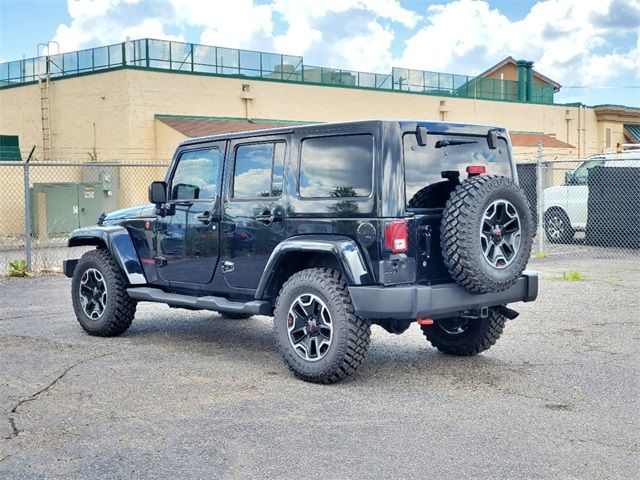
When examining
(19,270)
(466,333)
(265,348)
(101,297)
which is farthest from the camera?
(19,270)

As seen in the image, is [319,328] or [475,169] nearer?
[319,328]

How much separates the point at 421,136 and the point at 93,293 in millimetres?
4044

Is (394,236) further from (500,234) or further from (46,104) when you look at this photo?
(46,104)

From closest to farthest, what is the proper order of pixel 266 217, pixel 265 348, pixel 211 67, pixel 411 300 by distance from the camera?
1. pixel 411 300
2. pixel 266 217
3. pixel 265 348
4. pixel 211 67

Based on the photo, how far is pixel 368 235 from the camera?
6.21 m

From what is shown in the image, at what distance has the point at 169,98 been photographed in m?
28.5

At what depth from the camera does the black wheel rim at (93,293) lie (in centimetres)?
855

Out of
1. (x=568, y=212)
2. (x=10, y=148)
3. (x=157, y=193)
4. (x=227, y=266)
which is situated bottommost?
(x=227, y=266)

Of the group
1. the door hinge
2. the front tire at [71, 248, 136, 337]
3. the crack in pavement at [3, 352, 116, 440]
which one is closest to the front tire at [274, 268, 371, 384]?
the door hinge

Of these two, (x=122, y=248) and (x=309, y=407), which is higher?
(x=122, y=248)

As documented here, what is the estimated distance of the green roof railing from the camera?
2845 cm

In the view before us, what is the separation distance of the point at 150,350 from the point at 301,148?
2.45 meters

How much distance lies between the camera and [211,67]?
30234 millimetres

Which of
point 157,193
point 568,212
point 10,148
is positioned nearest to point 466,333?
point 157,193
